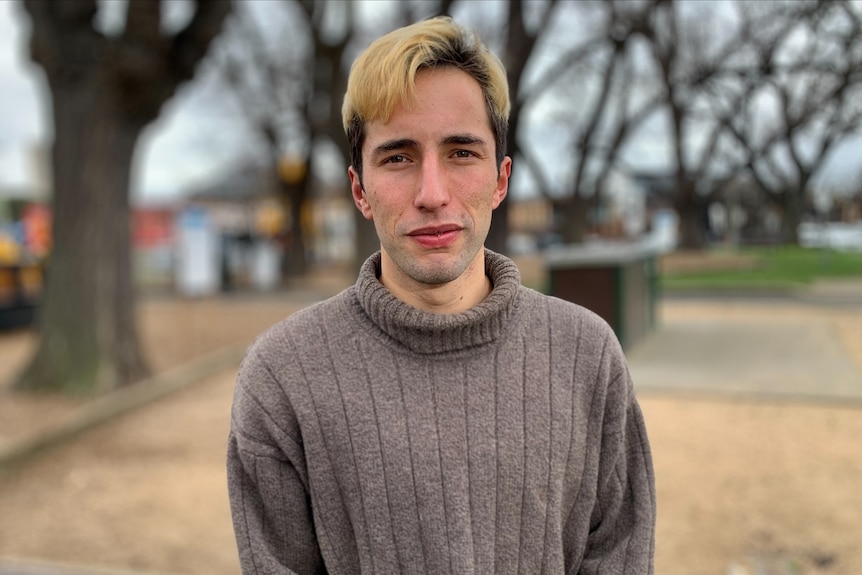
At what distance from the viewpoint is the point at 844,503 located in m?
4.72

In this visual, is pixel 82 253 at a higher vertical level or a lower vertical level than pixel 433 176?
lower

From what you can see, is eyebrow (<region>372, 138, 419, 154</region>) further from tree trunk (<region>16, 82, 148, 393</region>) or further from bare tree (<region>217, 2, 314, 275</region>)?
bare tree (<region>217, 2, 314, 275</region>)

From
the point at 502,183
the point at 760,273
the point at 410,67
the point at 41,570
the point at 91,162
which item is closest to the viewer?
the point at 410,67

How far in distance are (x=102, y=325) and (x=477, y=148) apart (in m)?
7.53

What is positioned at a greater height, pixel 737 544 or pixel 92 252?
pixel 92 252

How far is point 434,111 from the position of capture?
149 cm

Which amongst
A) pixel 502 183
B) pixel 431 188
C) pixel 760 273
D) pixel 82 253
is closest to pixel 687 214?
pixel 760 273

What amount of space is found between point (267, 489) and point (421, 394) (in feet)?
1.17

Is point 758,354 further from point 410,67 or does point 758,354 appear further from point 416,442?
point 410,67

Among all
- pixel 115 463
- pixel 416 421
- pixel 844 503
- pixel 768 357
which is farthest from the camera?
pixel 768 357

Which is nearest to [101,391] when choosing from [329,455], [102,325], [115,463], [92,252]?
[102,325]

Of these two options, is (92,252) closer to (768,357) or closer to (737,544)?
(737,544)

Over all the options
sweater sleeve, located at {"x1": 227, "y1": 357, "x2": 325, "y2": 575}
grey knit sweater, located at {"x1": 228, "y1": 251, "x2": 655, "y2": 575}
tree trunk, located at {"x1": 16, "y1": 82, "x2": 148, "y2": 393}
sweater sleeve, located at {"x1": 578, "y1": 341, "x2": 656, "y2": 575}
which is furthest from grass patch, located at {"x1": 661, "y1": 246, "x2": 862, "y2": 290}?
sweater sleeve, located at {"x1": 227, "y1": 357, "x2": 325, "y2": 575}

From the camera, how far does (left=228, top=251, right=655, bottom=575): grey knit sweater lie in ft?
4.91
